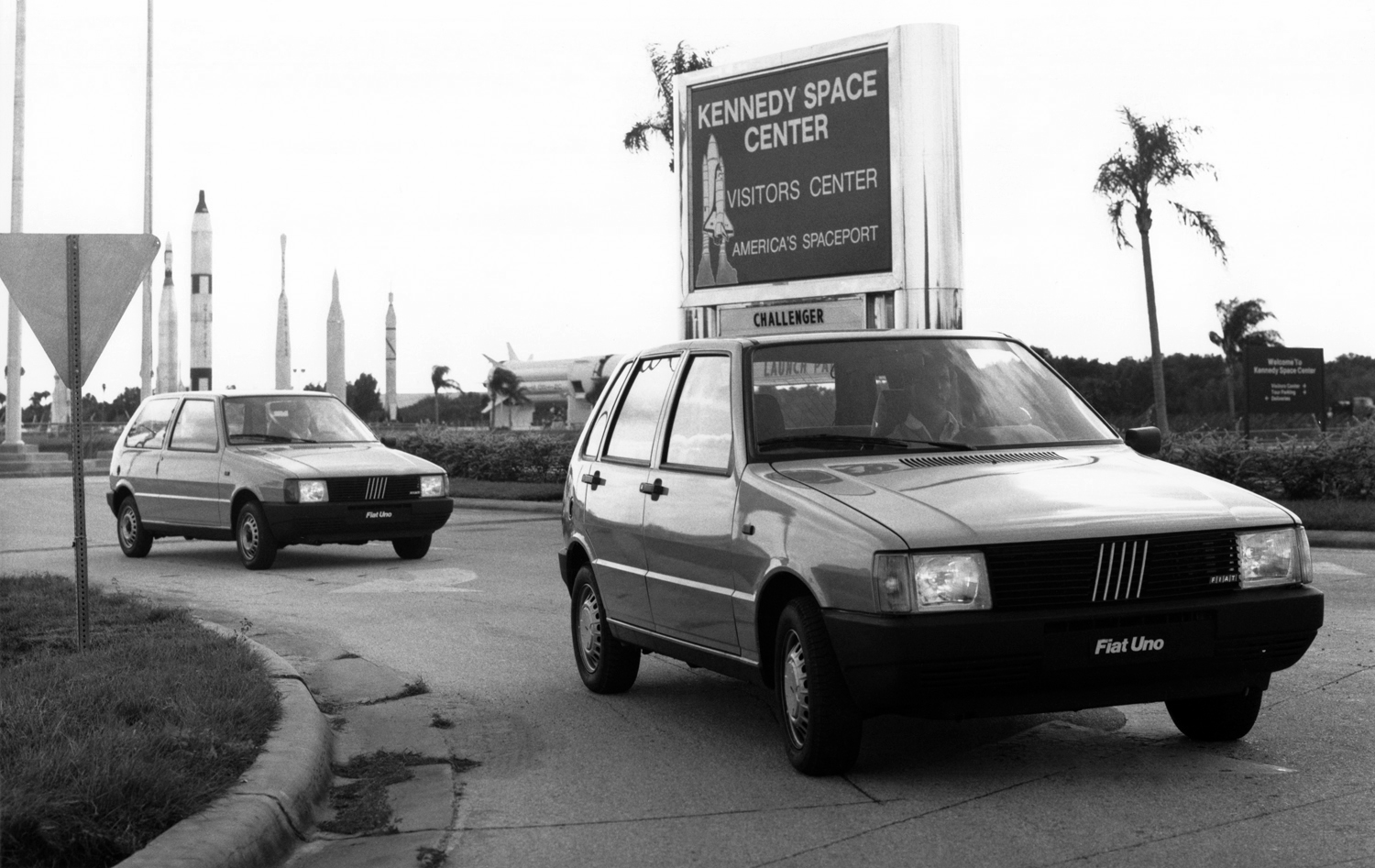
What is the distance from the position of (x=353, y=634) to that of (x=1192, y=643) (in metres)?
6.35

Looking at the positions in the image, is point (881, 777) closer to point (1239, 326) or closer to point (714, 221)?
point (714, 221)

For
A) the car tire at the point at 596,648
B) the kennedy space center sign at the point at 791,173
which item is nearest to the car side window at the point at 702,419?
the car tire at the point at 596,648

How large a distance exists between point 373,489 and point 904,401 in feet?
30.9

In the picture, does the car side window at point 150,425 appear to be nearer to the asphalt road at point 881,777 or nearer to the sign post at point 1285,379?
the asphalt road at point 881,777

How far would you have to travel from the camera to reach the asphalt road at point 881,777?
4.95 meters

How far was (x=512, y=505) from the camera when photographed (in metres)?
25.2

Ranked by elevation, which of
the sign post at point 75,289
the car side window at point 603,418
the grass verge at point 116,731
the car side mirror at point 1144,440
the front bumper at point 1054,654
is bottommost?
the grass verge at point 116,731

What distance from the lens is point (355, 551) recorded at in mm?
17312

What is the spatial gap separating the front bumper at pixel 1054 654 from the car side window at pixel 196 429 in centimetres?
1195

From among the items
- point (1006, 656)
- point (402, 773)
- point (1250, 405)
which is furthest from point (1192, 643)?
point (1250, 405)

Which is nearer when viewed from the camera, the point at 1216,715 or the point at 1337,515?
the point at 1216,715

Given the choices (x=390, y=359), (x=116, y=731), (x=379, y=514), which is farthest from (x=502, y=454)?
(x=390, y=359)

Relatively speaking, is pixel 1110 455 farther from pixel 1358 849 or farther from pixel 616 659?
pixel 616 659

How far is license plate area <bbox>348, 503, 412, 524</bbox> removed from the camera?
15.3m
